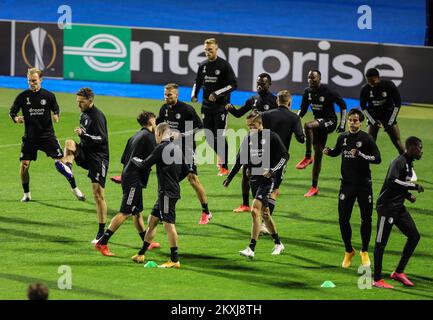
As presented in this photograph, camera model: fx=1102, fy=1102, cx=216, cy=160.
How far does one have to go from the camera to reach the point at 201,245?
1700 centimetres

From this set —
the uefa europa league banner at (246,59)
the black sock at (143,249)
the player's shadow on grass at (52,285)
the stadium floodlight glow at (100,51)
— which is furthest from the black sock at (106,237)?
the stadium floodlight glow at (100,51)

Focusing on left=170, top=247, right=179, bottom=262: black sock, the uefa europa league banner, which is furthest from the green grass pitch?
the uefa europa league banner

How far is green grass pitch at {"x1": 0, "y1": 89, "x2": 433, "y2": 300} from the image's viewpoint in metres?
14.5

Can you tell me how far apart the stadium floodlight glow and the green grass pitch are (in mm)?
7270

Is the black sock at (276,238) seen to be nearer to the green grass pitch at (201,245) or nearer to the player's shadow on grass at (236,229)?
the green grass pitch at (201,245)

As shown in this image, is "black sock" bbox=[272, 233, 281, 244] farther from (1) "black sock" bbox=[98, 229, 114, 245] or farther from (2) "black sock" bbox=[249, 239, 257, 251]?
(1) "black sock" bbox=[98, 229, 114, 245]

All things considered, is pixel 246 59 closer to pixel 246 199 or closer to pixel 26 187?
pixel 246 199

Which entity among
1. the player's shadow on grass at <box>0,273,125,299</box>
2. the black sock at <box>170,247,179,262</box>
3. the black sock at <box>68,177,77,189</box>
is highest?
the black sock at <box>68,177,77,189</box>

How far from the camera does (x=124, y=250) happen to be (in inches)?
651

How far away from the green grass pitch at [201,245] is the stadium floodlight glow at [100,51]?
727 centimetres

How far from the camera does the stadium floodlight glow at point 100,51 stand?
101 ft

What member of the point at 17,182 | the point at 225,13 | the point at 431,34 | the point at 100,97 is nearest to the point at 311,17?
the point at 225,13
